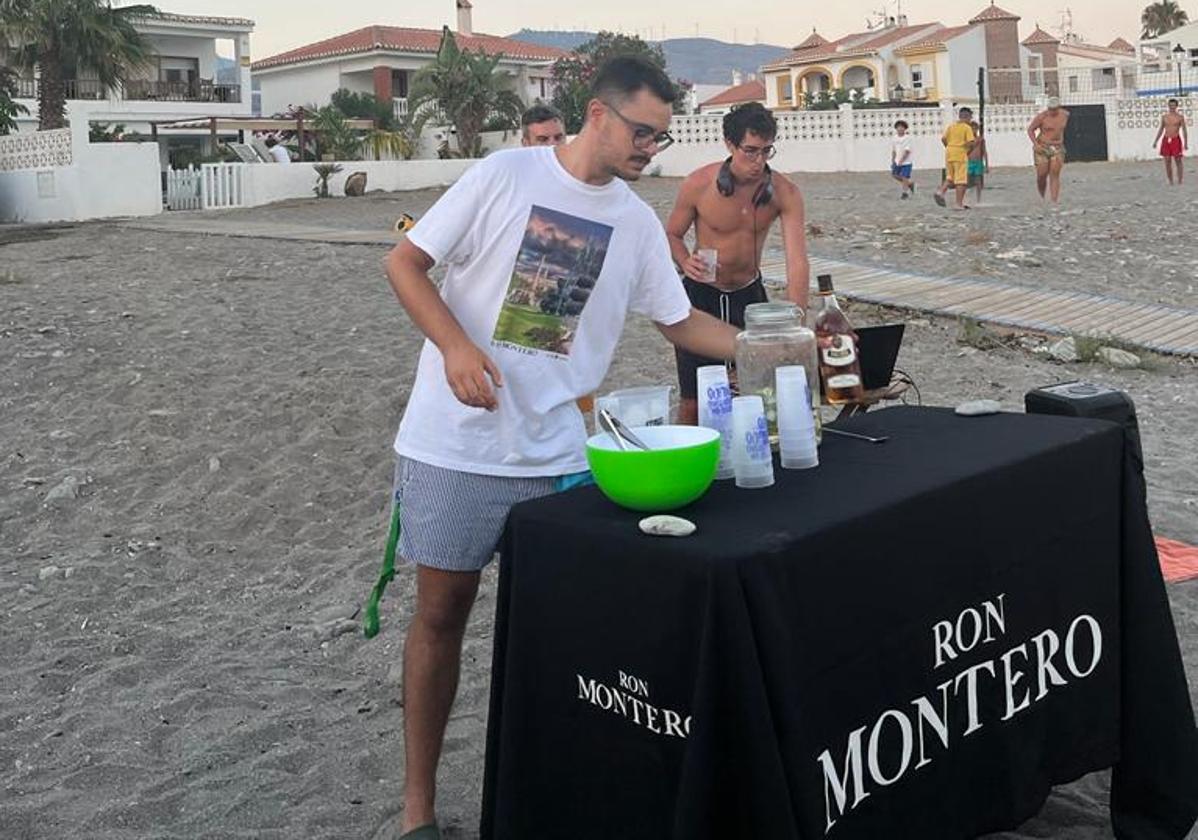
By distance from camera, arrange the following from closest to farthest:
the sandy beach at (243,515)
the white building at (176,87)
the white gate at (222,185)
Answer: the sandy beach at (243,515) < the white gate at (222,185) < the white building at (176,87)

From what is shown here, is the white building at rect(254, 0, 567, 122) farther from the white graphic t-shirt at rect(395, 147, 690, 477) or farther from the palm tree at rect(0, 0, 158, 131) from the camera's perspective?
the white graphic t-shirt at rect(395, 147, 690, 477)

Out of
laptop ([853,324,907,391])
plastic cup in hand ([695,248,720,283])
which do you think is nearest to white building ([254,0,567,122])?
plastic cup in hand ([695,248,720,283])

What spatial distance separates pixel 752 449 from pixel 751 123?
3.20 metres

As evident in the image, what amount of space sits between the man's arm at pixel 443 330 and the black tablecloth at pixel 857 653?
0.29m

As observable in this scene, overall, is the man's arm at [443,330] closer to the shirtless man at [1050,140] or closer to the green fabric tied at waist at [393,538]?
the green fabric tied at waist at [393,538]

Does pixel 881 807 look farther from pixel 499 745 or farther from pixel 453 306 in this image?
pixel 453 306

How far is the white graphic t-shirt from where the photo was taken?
2898 mm

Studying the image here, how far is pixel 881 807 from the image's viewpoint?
2482 millimetres

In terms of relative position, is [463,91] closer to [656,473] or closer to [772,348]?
[772,348]

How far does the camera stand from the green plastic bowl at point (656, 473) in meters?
2.43

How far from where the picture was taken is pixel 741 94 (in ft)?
250

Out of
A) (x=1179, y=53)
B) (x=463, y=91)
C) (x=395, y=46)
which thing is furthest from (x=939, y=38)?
(x=463, y=91)

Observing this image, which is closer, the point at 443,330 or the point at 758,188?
the point at 443,330

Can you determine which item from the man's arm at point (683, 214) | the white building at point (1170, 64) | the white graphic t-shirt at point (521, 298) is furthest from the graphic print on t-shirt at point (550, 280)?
the white building at point (1170, 64)
